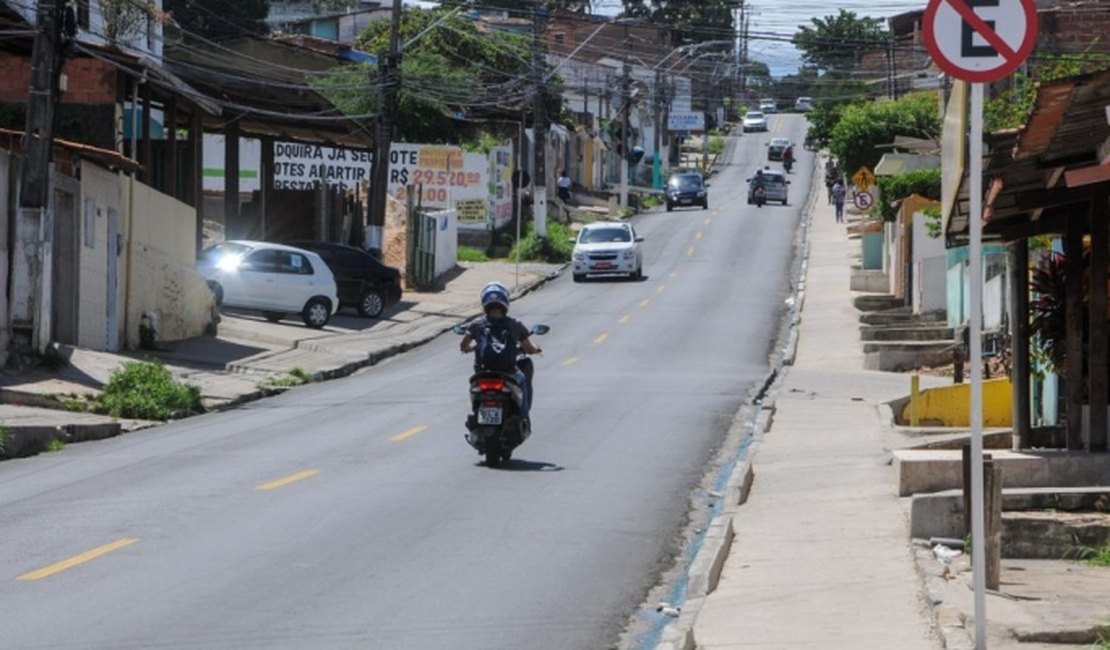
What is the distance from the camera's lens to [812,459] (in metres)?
20.0

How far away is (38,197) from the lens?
2739cm

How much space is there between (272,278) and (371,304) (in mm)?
4541

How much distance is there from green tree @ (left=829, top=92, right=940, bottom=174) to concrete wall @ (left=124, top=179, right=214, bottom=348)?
34622 mm

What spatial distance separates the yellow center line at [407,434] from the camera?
70.3 feet

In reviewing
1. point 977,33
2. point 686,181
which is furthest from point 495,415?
point 686,181

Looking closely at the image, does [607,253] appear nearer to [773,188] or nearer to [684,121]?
[773,188]

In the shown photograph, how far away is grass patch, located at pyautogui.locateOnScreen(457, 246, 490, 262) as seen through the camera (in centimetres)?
6166

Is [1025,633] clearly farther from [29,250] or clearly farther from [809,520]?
[29,250]

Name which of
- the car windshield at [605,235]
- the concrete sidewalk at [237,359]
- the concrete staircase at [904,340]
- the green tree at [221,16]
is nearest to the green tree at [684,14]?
the green tree at [221,16]

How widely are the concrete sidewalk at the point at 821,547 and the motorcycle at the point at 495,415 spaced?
8.10ft

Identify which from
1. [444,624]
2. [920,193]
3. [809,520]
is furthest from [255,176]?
[444,624]

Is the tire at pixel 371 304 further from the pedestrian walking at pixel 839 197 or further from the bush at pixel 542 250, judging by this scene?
the pedestrian walking at pixel 839 197

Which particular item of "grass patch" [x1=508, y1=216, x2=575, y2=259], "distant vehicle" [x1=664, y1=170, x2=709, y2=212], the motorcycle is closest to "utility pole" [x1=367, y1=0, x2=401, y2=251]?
"grass patch" [x1=508, y1=216, x2=575, y2=259]

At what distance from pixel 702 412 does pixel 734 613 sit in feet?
47.9
